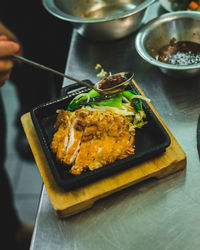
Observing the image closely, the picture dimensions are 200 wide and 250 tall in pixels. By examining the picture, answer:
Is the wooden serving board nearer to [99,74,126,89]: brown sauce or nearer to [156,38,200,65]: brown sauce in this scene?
[99,74,126,89]: brown sauce

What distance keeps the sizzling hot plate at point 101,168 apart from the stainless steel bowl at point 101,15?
1.88 ft

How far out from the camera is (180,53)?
1761mm

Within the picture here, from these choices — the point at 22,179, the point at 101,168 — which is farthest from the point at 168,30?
the point at 22,179

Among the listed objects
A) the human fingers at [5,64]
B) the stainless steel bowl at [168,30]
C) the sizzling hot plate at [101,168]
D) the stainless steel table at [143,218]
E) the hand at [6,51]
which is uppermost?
the stainless steel bowl at [168,30]

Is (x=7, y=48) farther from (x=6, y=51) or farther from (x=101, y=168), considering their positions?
(x=101, y=168)

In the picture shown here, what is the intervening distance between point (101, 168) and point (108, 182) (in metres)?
0.08

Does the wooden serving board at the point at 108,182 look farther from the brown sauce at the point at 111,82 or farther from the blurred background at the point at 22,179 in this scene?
the blurred background at the point at 22,179

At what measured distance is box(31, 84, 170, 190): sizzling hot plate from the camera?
3.92 feet

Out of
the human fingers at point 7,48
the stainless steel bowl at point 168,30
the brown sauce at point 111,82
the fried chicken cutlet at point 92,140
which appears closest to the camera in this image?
the fried chicken cutlet at point 92,140

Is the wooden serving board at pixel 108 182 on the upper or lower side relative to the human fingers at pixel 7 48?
lower

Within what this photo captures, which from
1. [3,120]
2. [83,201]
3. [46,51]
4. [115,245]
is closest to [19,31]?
[46,51]

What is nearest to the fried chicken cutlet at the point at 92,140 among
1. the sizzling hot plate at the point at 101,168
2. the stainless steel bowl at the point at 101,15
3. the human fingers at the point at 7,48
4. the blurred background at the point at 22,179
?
the sizzling hot plate at the point at 101,168

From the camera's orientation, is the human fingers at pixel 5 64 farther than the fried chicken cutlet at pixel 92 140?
Yes

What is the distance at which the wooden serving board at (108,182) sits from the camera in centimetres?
120
